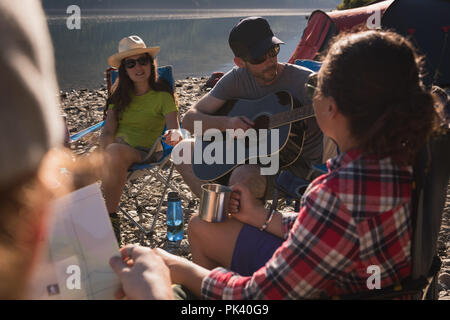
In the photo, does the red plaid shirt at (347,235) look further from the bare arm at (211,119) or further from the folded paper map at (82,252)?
the bare arm at (211,119)

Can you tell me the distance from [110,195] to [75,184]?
258cm

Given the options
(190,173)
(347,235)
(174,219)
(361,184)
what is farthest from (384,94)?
(174,219)

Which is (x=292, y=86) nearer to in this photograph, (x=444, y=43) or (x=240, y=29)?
(x=240, y=29)

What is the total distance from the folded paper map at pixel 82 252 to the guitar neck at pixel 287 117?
2.13m

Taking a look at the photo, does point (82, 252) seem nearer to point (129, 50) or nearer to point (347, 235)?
point (347, 235)

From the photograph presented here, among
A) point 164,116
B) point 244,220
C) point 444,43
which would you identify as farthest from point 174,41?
point 244,220

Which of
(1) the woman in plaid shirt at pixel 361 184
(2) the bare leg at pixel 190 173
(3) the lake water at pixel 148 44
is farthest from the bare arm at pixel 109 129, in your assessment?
(3) the lake water at pixel 148 44

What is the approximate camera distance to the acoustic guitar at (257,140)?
10.8 feet

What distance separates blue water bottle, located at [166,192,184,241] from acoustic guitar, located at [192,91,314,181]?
14.9 inches

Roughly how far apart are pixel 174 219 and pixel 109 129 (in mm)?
1226

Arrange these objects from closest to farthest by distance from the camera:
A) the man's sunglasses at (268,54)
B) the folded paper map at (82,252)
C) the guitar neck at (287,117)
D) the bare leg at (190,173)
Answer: the folded paper map at (82,252)
the guitar neck at (287,117)
the man's sunglasses at (268,54)
the bare leg at (190,173)

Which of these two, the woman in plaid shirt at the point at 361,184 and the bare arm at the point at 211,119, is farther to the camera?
the bare arm at the point at 211,119

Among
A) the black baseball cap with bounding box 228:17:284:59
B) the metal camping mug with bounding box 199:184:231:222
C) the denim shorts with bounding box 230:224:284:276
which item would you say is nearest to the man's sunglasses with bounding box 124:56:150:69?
the black baseball cap with bounding box 228:17:284:59

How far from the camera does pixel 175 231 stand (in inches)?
150
